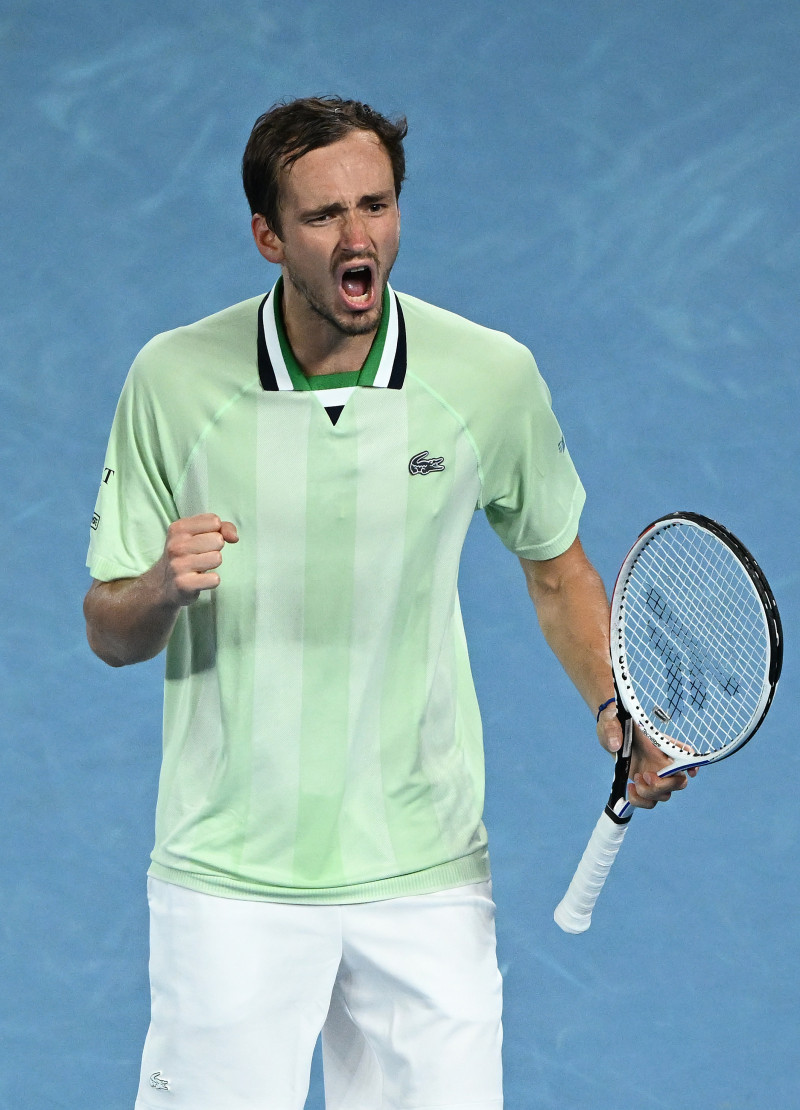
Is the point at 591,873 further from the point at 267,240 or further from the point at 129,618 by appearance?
the point at 267,240

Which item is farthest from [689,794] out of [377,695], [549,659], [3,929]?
[377,695]

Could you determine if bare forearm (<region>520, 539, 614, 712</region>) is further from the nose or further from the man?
the nose

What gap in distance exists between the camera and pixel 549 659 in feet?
12.6

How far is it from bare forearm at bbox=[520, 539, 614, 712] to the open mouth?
1.55 ft

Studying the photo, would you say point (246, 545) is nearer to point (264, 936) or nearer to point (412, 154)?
point (264, 936)

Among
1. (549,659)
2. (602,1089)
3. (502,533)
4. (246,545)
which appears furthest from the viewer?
(549,659)

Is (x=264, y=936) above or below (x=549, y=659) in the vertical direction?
below

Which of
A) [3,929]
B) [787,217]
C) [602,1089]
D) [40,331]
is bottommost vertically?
[602,1089]

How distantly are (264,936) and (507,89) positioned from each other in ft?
7.28

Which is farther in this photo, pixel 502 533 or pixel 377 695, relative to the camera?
pixel 502 533

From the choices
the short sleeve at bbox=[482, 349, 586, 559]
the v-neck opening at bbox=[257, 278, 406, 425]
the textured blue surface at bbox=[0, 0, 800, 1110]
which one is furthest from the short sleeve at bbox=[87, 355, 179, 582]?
the textured blue surface at bbox=[0, 0, 800, 1110]

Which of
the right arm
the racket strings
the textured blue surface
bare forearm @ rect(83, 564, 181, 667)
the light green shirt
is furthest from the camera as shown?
the textured blue surface

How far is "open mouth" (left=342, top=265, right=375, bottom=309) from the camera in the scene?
212 cm

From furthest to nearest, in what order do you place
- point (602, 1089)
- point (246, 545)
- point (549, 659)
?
point (549, 659)
point (602, 1089)
point (246, 545)
